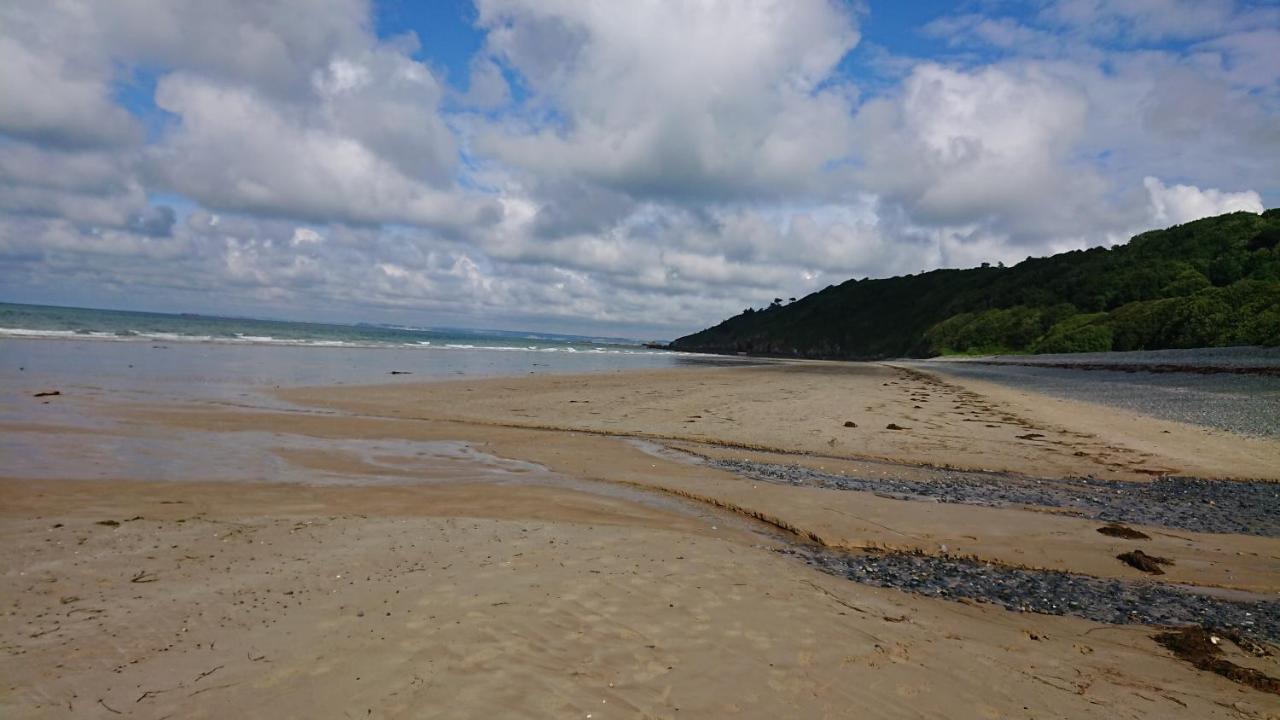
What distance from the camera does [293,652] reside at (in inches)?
177

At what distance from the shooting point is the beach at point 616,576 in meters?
4.16

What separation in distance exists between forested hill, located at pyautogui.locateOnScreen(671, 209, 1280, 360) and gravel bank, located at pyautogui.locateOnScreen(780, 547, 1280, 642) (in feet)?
145

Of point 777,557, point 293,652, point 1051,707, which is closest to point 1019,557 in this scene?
point 777,557

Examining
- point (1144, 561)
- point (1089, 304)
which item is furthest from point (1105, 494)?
point (1089, 304)

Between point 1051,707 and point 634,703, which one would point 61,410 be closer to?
point 634,703

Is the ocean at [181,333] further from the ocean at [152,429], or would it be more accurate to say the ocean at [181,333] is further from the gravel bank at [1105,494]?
the gravel bank at [1105,494]

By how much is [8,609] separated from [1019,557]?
33.0 feet

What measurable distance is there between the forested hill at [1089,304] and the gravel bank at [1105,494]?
124 feet

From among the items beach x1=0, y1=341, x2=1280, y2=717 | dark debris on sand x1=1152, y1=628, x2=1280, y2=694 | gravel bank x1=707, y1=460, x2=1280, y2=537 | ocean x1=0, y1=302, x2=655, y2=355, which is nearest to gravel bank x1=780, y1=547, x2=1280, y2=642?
beach x1=0, y1=341, x2=1280, y2=717

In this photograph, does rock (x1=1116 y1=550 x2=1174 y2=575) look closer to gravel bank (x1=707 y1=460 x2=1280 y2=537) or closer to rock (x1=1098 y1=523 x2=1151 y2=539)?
rock (x1=1098 y1=523 x2=1151 y2=539)

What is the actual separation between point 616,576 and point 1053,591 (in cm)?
454

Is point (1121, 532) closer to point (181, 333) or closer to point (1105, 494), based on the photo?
point (1105, 494)

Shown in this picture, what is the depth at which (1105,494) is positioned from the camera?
1054 cm

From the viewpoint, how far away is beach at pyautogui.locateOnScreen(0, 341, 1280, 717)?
4160 mm
